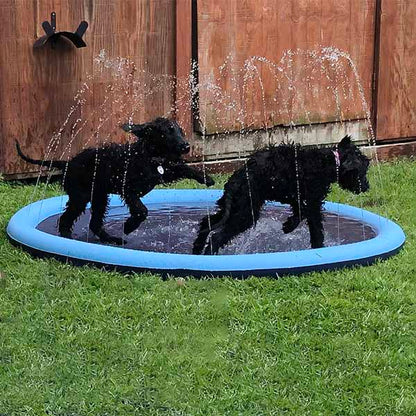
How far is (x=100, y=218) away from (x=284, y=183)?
1.51 m

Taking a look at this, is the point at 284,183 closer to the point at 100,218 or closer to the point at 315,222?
the point at 315,222

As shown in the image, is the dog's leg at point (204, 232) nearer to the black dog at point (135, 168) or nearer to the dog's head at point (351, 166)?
the black dog at point (135, 168)

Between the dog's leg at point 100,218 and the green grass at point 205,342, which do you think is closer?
the green grass at point 205,342

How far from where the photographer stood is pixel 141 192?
21.2 ft

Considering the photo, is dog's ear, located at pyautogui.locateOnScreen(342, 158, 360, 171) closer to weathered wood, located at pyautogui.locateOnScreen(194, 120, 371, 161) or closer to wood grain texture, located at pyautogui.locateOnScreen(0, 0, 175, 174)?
weathered wood, located at pyautogui.locateOnScreen(194, 120, 371, 161)

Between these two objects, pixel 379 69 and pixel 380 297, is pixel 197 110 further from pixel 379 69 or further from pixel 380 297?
pixel 380 297

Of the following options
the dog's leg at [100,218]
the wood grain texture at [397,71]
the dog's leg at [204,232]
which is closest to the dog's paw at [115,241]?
the dog's leg at [100,218]

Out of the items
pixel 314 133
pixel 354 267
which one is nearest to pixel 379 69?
pixel 314 133

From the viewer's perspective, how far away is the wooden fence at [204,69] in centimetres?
845

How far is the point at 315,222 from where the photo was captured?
6434 millimetres

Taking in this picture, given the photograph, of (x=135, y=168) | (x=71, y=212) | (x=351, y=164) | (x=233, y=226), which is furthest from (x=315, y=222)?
(x=71, y=212)

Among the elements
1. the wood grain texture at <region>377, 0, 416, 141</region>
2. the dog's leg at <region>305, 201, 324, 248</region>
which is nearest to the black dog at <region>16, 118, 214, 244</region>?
the dog's leg at <region>305, 201, 324, 248</region>

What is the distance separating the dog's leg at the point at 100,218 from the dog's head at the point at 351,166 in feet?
5.91

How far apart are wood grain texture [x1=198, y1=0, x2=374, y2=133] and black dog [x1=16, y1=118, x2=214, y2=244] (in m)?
2.82
